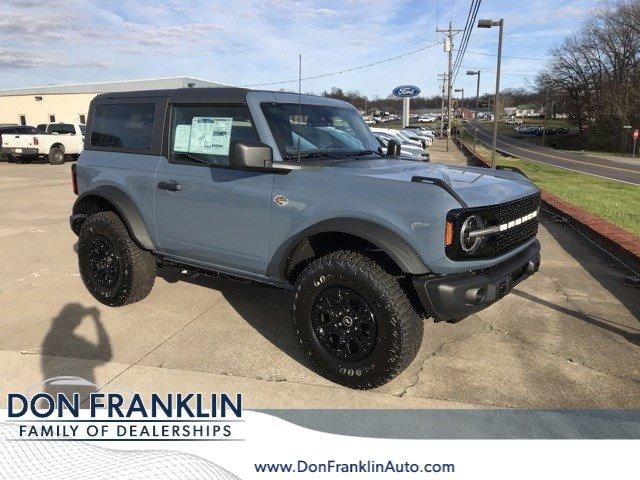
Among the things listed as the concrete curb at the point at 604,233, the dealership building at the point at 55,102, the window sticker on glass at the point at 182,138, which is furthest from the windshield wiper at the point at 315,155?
A: the dealership building at the point at 55,102

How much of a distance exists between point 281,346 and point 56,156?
2140 cm

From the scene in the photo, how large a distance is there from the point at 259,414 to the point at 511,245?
6.78ft

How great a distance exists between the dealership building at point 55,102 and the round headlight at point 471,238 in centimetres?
4095

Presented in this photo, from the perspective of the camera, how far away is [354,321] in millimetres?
3258

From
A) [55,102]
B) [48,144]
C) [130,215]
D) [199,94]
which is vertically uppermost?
[55,102]

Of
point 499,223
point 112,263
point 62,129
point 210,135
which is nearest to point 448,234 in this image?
point 499,223

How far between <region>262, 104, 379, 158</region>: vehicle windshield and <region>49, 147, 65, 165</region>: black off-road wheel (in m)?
20.8

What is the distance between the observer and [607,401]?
123 inches

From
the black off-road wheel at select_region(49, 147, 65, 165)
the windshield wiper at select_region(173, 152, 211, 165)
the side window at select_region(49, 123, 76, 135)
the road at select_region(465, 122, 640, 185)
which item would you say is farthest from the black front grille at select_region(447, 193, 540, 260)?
the side window at select_region(49, 123, 76, 135)

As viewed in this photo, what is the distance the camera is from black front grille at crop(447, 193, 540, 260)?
9.66 ft

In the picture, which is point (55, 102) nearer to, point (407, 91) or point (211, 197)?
point (407, 91)

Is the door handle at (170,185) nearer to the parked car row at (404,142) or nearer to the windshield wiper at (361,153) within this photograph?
the windshield wiper at (361,153)

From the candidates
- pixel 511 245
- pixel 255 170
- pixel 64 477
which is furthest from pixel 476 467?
pixel 255 170

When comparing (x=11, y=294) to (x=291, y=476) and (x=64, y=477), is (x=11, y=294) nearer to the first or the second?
(x=291, y=476)
